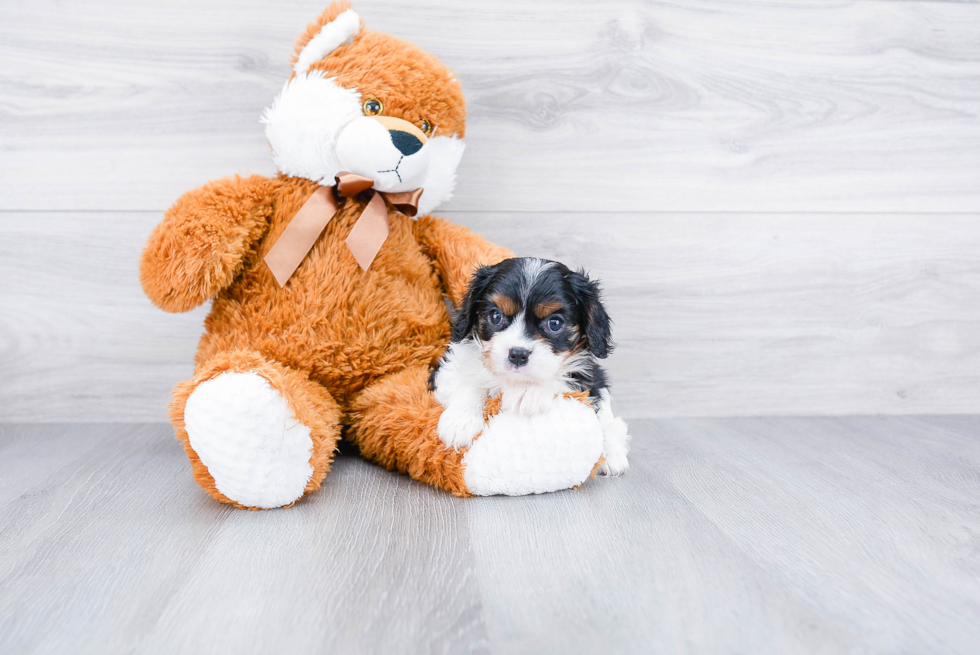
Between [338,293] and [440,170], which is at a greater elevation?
[440,170]

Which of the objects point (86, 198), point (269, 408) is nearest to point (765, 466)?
point (269, 408)

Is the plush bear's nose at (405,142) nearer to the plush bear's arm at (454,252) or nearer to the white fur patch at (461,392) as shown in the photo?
the plush bear's arm at (454,252)

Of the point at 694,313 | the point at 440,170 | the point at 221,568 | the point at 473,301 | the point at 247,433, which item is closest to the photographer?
the point at 221,568

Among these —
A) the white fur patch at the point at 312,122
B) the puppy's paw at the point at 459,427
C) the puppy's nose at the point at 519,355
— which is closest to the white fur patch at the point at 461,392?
the puppy's paw at the point at 459,427

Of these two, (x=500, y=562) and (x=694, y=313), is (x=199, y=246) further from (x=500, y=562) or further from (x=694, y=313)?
(x=694, y=313)

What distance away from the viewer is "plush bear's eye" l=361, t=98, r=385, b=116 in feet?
4.57

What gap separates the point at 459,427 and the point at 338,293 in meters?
0.40

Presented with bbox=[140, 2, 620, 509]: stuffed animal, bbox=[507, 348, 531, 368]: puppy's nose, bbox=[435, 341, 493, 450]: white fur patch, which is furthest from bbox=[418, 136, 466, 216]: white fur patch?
bbox=[507, 348, 531, 368]: puppy's nose

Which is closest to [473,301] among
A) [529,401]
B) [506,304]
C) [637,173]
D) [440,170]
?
[506,304]

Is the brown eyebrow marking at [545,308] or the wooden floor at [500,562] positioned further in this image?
the brown eyebrow marking at [545,308]

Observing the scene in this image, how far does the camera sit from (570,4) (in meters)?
1.77

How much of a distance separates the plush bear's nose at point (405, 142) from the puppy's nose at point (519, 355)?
19.0 inches

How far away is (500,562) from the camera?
1.01m

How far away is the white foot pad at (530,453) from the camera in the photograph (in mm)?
1251
